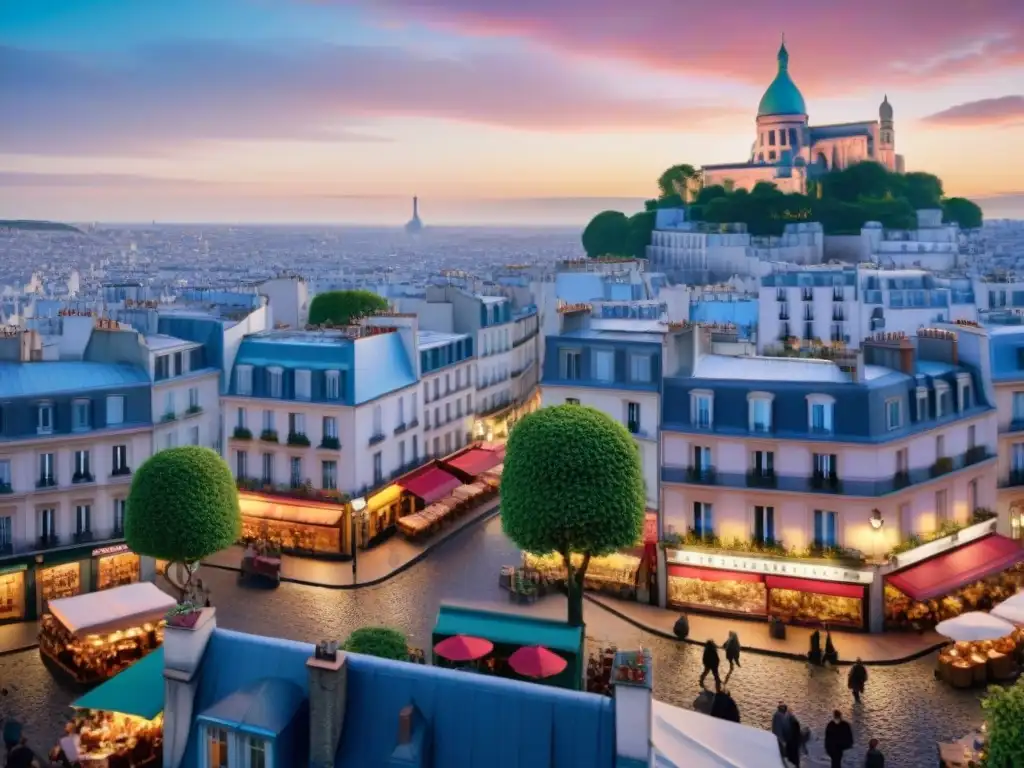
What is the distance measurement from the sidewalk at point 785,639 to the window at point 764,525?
249cm

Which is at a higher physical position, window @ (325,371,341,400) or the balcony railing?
window @ (325,371,341,400)

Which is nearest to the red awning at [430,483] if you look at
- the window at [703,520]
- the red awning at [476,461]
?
the red awning at [476,461]

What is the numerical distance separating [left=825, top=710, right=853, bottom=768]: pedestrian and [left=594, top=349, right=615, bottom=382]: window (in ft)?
53.2

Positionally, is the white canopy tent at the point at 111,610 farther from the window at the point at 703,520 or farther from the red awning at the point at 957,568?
the red awning at the point at 957,568

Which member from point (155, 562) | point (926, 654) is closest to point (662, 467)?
point (926, 654)

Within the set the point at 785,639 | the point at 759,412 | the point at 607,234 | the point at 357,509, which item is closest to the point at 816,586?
the point at 785,639

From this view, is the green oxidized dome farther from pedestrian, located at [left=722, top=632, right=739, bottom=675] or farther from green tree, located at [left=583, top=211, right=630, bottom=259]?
pedestrian, located at [left=722, top=632, right=739, bottom=675]

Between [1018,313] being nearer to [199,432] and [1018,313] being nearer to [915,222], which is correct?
[199,432]

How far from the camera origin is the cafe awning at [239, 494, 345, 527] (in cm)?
3888

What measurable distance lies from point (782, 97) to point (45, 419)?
12722 centimetres

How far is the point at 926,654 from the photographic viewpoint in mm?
29266

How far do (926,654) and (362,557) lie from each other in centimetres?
1927

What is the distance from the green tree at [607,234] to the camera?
123188 mm

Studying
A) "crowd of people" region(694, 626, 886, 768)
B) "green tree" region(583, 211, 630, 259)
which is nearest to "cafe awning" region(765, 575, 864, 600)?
"crowd of people" region(694, 626, 886, 768)
